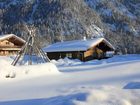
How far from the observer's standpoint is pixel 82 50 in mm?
52219

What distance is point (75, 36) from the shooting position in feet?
566

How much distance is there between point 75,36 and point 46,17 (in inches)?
1022

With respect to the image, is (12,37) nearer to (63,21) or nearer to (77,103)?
(77,103)

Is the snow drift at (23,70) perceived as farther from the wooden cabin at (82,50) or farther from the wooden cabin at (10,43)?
the wooden cabin at (82,50)

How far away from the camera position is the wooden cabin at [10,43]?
168ft

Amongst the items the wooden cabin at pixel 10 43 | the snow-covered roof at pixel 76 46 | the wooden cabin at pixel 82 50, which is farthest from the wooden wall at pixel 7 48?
the snow-covered roof at pixel 76 46

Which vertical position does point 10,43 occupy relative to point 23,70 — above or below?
above

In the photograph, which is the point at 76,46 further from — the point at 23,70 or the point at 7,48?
the point at 23,70

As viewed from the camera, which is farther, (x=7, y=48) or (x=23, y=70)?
(x=7, y=48)

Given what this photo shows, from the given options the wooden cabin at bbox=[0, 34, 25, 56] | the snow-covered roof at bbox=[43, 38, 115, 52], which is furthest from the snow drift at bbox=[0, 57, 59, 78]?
the snow-covered roof at bbox=[43, 38, 115, 52]

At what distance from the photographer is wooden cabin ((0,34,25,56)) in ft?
168

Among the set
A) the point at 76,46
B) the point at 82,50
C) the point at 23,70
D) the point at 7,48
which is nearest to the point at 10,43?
the point at 7,48

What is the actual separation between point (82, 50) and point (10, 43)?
9938mm

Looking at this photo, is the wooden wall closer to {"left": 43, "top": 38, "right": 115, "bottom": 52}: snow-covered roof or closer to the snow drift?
{"left": 43, "top": 38, "right": 115, "bottom": 52}: snow-covered roof
